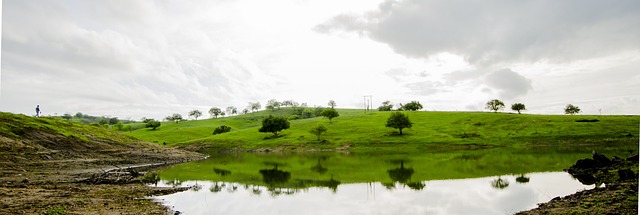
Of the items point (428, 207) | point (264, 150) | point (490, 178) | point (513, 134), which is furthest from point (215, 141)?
point (428, 207)

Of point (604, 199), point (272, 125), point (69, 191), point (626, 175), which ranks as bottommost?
point (69, 191)

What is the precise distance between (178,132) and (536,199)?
16545 cm

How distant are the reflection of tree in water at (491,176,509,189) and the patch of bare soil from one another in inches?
1016

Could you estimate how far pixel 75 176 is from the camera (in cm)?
4212

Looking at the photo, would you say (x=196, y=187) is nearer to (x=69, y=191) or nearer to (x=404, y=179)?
(x=69, y=191)

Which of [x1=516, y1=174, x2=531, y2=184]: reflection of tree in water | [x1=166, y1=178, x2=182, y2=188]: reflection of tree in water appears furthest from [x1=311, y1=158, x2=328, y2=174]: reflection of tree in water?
[x1=516, y1=174, x2=531, y2=184]: reflection of tree in water

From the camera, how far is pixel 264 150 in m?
112

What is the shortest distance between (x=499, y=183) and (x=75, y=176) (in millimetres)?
41825

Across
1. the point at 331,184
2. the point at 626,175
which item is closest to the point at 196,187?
the point at 331,184

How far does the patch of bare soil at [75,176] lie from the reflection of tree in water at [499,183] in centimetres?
2580

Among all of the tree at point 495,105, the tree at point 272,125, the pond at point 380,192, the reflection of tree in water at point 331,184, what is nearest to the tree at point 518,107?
the tree at point 495,105

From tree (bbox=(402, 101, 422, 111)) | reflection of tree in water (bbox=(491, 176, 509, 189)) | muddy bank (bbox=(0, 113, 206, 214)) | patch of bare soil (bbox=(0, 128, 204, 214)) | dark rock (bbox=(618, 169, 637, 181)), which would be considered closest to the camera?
patch of bare soil (bbox=(0, 128, 204, 214))

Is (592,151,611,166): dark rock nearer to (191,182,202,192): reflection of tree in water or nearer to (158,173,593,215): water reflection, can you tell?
(158,173,593,215): water reflection

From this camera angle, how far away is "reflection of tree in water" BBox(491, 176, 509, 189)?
3339 centimetres
